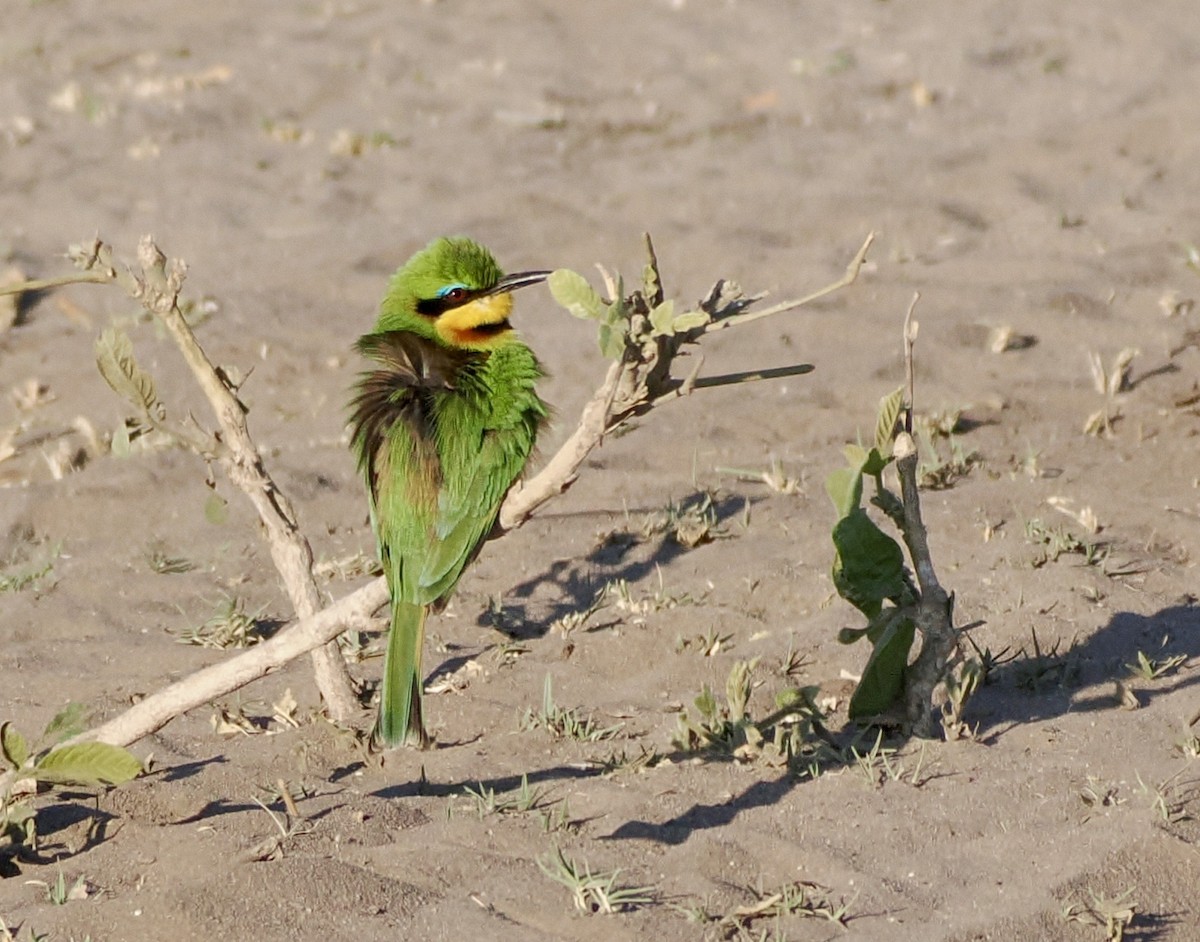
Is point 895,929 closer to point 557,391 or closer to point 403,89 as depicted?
point 557,391

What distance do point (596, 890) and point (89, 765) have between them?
0.83 meters

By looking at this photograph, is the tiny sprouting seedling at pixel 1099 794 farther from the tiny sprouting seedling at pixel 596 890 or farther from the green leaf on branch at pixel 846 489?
the tiny sprouting seedling at pixel 596 890

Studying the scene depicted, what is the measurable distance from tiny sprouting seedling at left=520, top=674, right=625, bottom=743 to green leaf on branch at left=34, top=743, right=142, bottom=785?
0.82 metres

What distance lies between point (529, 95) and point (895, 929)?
6.09 meters

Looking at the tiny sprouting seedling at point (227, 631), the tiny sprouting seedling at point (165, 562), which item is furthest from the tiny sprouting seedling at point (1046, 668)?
the tiny sprouting seedling at point (165, 562)

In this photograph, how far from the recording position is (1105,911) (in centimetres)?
250

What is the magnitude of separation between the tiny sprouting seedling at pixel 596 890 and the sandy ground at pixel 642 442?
0.10 feet

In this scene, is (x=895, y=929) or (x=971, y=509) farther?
(x=971, y=509)

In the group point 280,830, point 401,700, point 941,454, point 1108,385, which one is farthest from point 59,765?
point 1108,385

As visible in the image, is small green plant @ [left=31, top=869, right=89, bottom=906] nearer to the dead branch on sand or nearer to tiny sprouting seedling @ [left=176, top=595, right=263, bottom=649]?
the dead branch on sand

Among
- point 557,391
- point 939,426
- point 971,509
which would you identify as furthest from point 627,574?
point 557,391

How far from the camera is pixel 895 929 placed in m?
2.52

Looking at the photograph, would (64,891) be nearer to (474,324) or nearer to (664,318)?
(664,318)

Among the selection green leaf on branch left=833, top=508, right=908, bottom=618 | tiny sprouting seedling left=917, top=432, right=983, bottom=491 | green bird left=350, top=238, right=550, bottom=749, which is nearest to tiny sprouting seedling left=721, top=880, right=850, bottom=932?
green leaf on branch left=833, top=508, right=908, bottom=618
